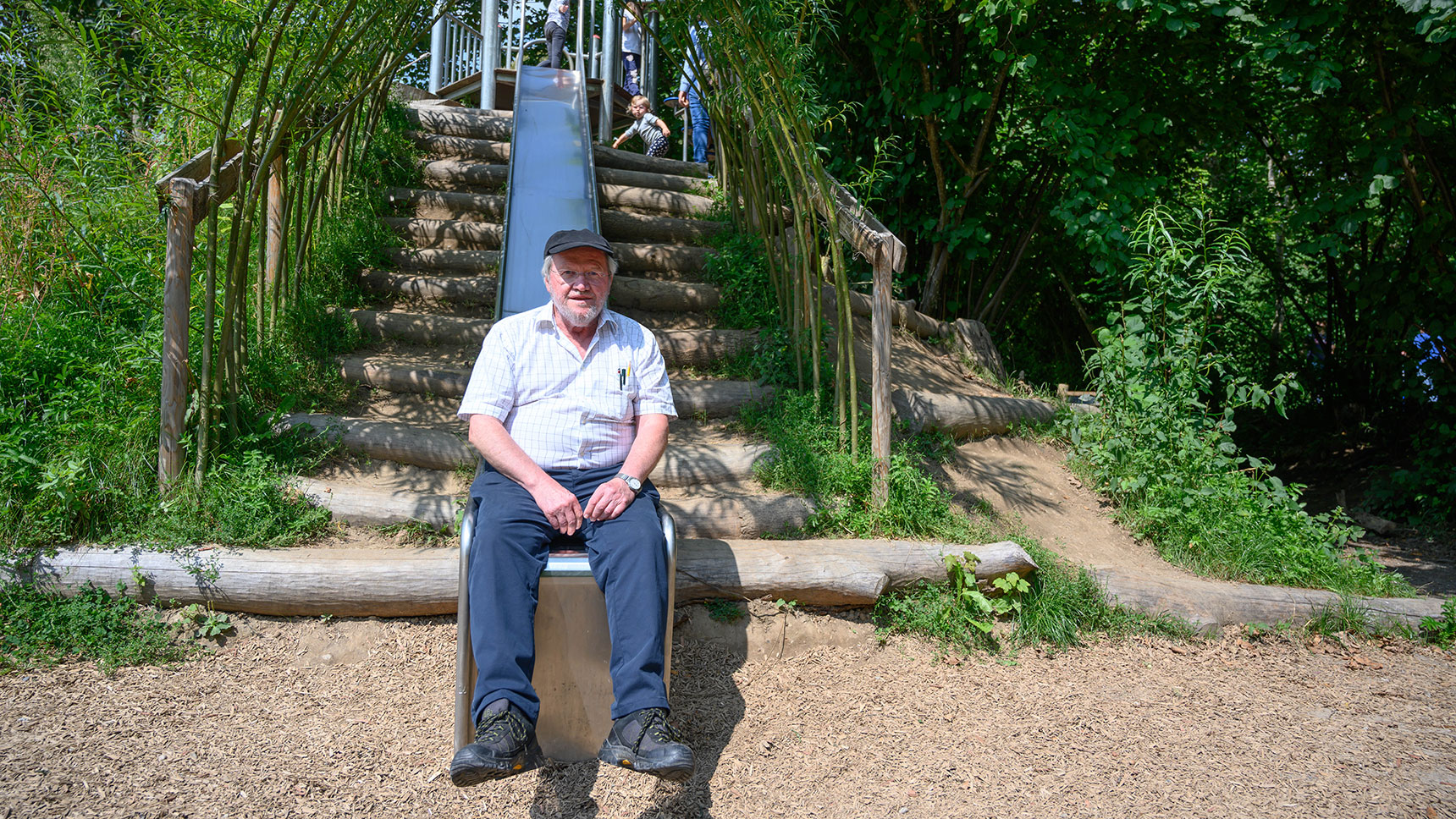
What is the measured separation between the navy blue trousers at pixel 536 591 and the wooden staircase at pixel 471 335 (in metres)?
0.99

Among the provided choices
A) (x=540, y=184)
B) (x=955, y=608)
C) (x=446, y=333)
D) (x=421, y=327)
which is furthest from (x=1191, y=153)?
(x=421, y=327)

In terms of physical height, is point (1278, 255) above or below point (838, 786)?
above

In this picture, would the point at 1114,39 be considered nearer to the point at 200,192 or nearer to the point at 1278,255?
the point at 1278,255

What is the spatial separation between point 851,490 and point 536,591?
1.66 m

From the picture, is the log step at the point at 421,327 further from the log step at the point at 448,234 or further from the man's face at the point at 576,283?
the man's face at the point at 576,283

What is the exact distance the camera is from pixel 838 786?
2.46 m

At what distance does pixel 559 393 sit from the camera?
8.82ft

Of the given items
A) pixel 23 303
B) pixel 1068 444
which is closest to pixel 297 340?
pixel 23 303

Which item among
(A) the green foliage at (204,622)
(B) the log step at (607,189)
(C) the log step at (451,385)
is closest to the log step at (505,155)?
(B) the log step at (607,189)

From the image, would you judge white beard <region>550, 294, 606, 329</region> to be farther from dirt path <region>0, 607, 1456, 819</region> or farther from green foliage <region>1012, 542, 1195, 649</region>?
green foliage <region>1012, 542, 1195, 649</region>

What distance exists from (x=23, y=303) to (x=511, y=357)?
272 centimetres

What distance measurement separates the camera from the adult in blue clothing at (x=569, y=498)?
6.95 ft

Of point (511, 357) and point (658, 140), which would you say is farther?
point (658, 140)

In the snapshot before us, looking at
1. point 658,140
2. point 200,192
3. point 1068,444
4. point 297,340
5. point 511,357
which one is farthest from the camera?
point 658,140
